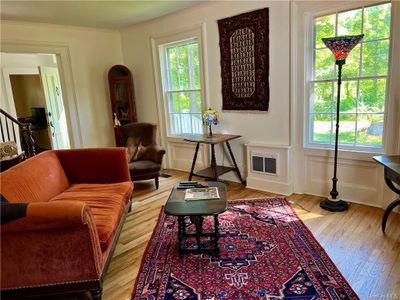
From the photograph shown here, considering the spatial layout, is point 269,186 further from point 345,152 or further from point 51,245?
point 51,245

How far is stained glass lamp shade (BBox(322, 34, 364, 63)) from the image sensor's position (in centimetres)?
255

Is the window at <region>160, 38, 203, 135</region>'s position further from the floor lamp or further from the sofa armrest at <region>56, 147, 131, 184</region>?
the floor lamp

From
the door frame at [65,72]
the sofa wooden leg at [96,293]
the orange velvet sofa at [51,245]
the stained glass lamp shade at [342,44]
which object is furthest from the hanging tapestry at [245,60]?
the sofa wooden leg at [96,293]

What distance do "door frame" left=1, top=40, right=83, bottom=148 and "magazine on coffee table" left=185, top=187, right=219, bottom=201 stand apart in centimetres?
319

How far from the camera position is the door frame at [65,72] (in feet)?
13.4

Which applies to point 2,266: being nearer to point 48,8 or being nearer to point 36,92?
point 48,8

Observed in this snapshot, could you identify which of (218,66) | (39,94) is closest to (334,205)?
(218,66)

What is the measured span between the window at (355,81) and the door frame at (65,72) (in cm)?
367

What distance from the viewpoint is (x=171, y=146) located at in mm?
4875

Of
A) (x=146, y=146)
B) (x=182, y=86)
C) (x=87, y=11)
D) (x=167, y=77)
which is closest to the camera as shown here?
(x=87, y=11)

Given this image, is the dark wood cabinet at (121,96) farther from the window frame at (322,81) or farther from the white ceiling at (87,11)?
the window frame at (322,81)

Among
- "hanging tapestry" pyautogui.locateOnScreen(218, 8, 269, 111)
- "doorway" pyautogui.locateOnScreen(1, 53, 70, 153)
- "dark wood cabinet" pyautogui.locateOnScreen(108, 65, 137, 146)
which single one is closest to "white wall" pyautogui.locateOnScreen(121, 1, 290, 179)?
"hanging tapestry" pyautogui.locateOnScreen(218, 8, 269, 111)

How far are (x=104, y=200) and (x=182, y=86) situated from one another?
8.49 feet

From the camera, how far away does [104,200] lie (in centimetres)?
246
